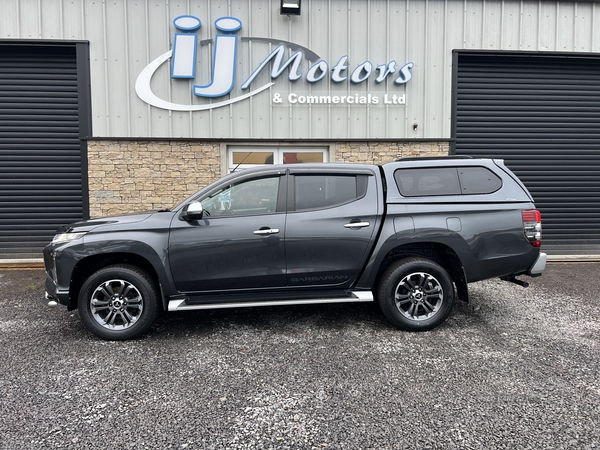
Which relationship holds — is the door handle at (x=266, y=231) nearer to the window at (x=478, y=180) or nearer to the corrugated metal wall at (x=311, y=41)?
the window at (x=478, y=180)

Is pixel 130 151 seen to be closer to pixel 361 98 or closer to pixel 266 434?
pixel 361 98

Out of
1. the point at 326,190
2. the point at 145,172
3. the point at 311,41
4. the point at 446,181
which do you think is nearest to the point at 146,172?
the point at 145,172

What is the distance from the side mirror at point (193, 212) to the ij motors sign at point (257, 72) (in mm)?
4513

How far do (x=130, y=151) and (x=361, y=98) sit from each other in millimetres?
4772

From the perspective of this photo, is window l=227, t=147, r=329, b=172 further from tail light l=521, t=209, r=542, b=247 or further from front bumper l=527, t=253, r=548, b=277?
front bumper l=527, t=253, r=548, b=277

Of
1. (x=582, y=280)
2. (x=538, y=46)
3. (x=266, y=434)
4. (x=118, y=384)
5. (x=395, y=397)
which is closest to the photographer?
(x=266, y=434)

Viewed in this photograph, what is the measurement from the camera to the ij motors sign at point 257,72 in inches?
298

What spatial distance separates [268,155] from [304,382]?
5.72m

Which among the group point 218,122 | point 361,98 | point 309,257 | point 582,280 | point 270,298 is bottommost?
point 582,280

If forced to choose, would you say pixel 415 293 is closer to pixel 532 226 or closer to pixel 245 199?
pixel 532 226

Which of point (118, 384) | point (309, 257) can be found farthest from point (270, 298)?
point (118, 384)

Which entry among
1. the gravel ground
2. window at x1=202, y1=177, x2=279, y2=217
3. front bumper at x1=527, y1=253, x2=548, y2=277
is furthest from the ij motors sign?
front bumper at x1=527, y1=253, x2=548, y2=277

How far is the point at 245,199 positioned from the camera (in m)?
4.02

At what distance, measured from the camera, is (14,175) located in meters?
7.95
